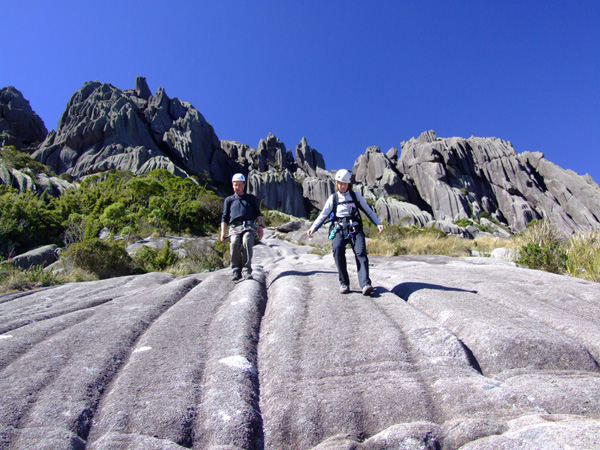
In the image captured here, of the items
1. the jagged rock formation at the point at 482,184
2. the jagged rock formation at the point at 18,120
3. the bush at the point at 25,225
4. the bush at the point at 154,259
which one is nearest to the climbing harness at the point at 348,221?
the bush at the point at 154,259

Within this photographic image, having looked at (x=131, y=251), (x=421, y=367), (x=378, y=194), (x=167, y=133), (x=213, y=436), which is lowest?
(x=213, y=436)

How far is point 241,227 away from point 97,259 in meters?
6.97

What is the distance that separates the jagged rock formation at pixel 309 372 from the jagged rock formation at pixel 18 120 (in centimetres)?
8890

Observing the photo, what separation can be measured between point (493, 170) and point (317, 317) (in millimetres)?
104631

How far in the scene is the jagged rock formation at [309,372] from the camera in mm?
2719

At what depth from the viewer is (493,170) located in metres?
95.8

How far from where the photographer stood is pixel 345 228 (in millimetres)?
6285

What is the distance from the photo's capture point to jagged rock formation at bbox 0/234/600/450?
2.72 metres

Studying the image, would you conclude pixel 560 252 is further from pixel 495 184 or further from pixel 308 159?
pixel 308 159

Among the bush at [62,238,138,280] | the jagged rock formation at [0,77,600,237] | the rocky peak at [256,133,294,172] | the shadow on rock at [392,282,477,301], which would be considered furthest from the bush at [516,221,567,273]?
the rocky peak at [256,133,294,172]

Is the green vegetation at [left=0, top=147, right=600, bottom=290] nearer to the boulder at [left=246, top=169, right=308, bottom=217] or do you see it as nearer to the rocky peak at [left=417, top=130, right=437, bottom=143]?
the boulder at [left=246, top=169, right=308, bottom=217]

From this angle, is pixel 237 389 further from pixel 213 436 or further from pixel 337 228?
pixel 337 228

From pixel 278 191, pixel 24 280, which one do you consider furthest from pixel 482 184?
pixel 24 280

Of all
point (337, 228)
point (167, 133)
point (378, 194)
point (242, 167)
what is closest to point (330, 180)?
point (378, 194)
